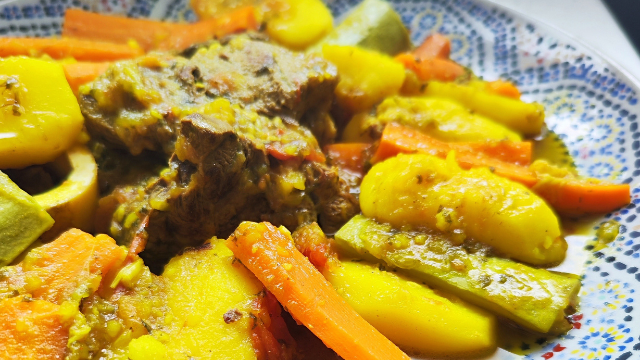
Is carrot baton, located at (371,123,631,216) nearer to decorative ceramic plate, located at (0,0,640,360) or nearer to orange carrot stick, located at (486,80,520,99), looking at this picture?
decorative ceramic plate, located at (0,0,640,360)

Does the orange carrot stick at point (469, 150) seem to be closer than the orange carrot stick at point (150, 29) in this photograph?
Yes

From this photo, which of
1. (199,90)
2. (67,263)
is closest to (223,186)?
(199,90)

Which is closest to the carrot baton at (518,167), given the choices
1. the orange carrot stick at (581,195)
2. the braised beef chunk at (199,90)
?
the orange carrot stick at (581,195)

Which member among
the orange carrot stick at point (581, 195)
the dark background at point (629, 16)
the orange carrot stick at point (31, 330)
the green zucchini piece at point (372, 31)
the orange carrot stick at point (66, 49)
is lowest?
the orange carrot stick at point (31, 330)

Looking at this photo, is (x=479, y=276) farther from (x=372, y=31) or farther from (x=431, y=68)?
(x=372, y=31)

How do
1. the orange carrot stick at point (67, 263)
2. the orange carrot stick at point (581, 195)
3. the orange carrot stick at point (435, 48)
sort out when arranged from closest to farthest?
1. the orange carrot stick at point (67, 263)
2. the orange carrot stick at point (581, 195)
3. the orange carrot stick at point (435, 48)

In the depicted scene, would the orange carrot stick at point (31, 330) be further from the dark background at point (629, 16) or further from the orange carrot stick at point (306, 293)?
the dark background at point (629, 16)

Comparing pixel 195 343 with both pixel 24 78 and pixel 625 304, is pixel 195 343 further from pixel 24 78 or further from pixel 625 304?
pixel 625 304

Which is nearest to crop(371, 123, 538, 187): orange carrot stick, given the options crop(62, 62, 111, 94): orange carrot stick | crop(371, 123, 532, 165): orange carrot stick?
crop(371, 123, 532, 165): orange carrot stick
